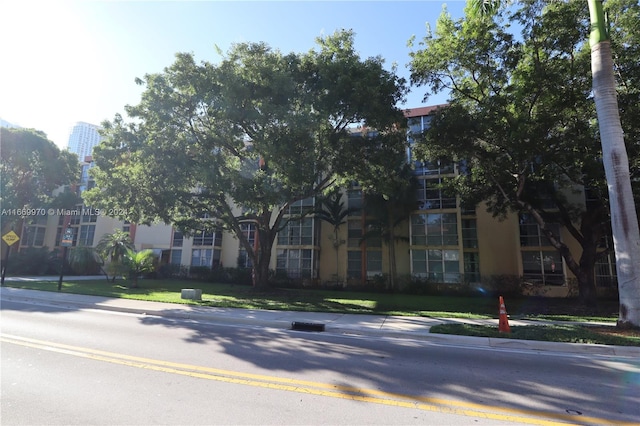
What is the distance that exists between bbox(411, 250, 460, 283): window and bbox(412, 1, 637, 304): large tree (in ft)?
25.7

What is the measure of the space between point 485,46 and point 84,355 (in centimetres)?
1784

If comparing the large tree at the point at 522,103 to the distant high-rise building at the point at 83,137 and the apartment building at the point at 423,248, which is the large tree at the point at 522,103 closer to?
the apartment building at the point at 423,248

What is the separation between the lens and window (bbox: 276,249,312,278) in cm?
2844

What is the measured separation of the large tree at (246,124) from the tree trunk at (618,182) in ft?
24.2

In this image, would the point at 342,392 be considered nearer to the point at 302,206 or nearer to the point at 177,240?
the point at 302,206

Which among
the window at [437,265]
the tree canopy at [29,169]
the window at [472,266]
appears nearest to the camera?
the window at [472,266]

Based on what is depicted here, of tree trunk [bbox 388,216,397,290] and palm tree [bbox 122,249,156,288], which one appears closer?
palm tree [bbox 122,249,156,288]

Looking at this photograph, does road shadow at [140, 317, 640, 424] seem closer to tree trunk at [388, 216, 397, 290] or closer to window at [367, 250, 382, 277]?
tree trunk at [388, 216, 397, 290]

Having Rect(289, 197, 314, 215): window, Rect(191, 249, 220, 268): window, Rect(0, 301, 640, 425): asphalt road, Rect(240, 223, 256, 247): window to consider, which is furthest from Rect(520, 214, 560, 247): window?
Rect(191, 249, 220, 268): window

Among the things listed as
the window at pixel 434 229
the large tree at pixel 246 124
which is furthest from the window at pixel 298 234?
the large tree at pixel 246 124

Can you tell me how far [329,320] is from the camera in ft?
33.7

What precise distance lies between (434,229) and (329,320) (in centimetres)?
1764

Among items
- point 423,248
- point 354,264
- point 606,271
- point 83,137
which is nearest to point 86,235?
point 83,137

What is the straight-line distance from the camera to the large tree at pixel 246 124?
47.7 feet
